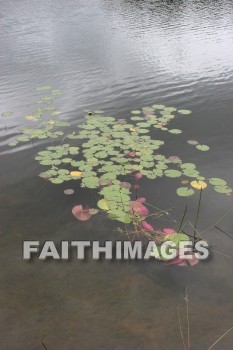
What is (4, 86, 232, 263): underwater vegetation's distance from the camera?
4.20m

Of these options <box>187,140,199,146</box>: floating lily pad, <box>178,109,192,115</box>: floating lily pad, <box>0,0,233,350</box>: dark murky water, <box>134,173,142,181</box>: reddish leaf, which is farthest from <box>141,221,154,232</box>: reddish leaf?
<box>178,109,192,115</box>: floating lily pad

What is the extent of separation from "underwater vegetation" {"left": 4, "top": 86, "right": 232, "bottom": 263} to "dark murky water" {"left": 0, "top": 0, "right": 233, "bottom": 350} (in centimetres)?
20

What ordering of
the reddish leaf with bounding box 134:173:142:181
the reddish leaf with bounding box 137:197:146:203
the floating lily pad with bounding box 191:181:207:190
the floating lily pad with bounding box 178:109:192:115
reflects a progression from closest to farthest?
the reddish leaf with bounding box 137:197:146:203 < the floating lily pad with bounding box 191:181:207:190 < the reddish leaf with bounding box 134:173:142:181 < the floating lily pad with bounding box 178:109:192:115

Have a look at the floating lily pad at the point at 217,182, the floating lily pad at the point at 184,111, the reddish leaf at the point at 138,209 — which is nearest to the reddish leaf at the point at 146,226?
the reddish leaf at the point at 138,209

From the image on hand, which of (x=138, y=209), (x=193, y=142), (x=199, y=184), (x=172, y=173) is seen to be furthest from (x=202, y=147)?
(x=138, y=209)

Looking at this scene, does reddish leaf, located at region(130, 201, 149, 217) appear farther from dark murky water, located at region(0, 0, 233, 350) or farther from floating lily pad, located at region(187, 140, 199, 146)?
floating lily pad, located at region(187, 140, 199, 146)

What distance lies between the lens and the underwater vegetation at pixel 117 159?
4203 millimetres

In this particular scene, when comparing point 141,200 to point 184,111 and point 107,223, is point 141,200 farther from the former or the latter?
point 184,111

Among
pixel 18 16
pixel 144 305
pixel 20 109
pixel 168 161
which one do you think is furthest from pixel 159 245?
pixel 18 16

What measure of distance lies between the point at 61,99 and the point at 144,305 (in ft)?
20.0

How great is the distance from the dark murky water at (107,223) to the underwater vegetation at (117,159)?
0.20m

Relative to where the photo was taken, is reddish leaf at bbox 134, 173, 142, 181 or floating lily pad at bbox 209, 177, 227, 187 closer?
floating lily pad at bbox 209, 177, 227, 187

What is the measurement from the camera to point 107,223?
13.1 feet

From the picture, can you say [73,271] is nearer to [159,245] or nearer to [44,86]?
[159,245]
